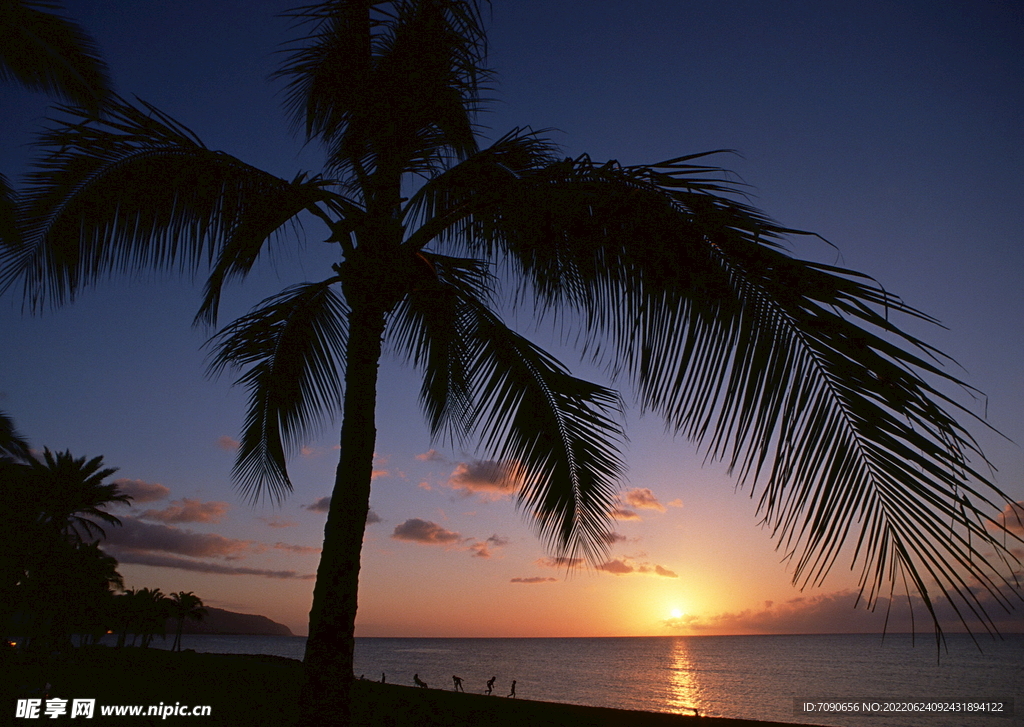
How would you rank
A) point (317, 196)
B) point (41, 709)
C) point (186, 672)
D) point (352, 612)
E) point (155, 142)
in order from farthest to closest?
point (186, 672), point (41, 709), point (317, 196), point (155, 142), point (352, 612)

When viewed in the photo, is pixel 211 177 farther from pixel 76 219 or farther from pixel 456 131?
pixel 456 131

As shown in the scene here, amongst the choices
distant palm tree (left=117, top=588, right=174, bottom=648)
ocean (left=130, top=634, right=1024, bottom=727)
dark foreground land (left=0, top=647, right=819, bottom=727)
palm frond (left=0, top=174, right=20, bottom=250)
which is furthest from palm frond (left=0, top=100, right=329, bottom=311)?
distant palm tree (left=117, top=588, right=174, bottom=648)

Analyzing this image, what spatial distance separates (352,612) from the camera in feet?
12.2

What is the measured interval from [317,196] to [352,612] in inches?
110

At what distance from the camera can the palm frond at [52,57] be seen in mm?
5020

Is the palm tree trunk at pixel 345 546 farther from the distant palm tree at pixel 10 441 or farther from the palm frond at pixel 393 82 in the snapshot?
the distant palm tree at pixel 10 441

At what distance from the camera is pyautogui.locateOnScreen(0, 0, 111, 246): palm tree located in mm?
5008

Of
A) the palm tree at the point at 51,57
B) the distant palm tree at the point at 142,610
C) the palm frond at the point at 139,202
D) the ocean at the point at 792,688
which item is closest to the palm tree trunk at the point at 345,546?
the palm frond at the point at 139,202

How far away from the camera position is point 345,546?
3768mm

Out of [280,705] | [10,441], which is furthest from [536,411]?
[10,441]

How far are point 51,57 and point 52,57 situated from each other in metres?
0.01

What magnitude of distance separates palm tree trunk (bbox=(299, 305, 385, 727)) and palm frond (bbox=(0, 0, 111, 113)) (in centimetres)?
321

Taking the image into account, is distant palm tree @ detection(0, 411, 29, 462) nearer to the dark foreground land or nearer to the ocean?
the dark foreground land

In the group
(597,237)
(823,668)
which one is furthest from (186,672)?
(823,668)
